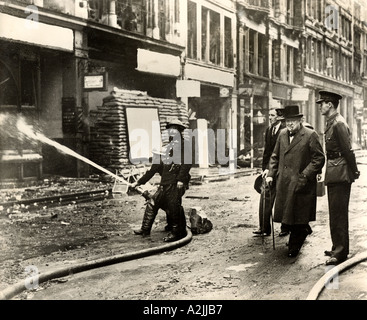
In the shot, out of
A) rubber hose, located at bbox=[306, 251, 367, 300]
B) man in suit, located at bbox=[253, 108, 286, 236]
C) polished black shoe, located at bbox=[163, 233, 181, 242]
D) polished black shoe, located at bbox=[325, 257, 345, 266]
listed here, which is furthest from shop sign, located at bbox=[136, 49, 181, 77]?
rubber hose, located at bbox=[306, 251, 367, 300]

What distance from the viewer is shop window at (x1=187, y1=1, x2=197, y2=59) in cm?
1346

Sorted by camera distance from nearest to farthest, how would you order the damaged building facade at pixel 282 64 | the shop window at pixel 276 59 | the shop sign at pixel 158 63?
1. the shop sign at pixel 158 63
2. the damaged building facade at pixel 282 64
3. the shop window at pixel 276 59

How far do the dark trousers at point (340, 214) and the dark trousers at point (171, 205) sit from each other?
2094 mm

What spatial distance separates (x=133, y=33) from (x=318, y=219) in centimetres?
631

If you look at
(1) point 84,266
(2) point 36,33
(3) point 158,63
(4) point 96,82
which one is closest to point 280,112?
(1) point 84,266

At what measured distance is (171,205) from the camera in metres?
7.30

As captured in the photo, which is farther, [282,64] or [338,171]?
[282,64]

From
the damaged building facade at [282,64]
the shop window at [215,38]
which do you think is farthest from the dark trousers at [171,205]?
the shop window at [215,38]

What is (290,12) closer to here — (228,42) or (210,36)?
(228,42)

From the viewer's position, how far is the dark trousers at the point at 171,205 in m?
7.29

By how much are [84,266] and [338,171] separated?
291 cm

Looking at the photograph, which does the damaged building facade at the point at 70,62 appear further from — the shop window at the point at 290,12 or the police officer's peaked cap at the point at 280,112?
the shop window at the point at 290,12

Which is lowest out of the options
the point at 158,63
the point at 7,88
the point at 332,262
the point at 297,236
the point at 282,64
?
the point at 332,262
